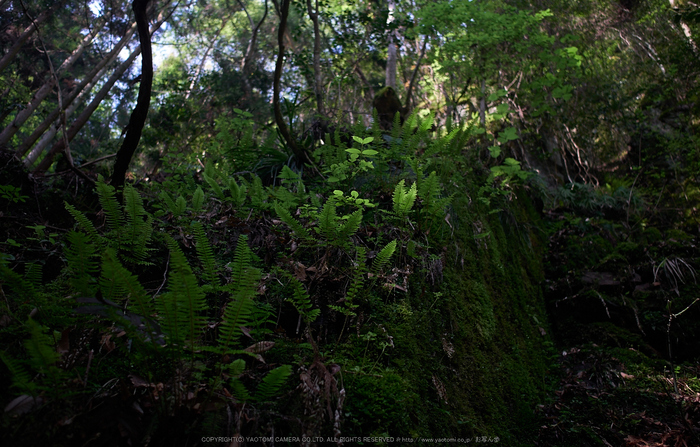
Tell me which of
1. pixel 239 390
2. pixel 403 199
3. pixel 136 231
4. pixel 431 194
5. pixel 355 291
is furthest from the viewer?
pixel 431 194

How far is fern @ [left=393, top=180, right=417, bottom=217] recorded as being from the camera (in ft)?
8.86

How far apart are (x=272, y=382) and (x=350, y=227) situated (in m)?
1.15

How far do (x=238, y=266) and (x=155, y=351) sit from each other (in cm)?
44

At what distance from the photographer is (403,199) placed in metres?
2.72

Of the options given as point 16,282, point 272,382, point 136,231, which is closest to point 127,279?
point 16,282

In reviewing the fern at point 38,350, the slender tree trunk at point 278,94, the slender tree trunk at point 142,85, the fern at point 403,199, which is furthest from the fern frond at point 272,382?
the slender tree trunk at point 278,94

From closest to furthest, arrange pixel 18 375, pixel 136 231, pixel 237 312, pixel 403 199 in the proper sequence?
pixel 18 375 → pixel 237 312 → pixel 136 231 → pixel 403 199

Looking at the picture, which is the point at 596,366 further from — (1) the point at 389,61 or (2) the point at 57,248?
(1) the point at 389,61

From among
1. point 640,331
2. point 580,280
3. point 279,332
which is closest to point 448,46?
point 580,280

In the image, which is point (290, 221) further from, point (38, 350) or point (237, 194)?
point (38, 350)

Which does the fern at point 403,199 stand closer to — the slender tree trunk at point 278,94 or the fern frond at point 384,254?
the fern frond at point 384,254

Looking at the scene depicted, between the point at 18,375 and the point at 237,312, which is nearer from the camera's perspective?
the point at 18,375

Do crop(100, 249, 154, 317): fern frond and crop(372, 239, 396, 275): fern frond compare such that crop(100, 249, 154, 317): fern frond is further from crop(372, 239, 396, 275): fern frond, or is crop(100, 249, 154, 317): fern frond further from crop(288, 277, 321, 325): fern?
crop(372, 239, 396, 275): fern frond

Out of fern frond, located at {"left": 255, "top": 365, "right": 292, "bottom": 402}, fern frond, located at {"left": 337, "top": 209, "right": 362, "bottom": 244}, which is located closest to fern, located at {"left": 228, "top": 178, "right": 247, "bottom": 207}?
fern frond, located at {"left": 337, "top": 209, "right": 362, "bottom": 244}
